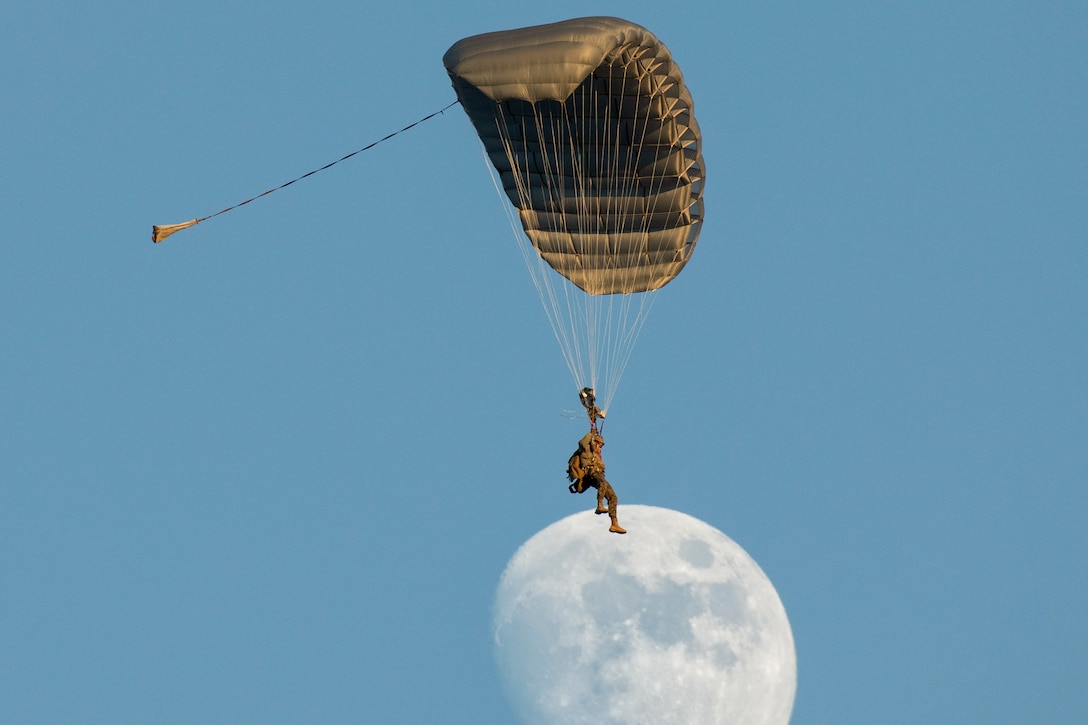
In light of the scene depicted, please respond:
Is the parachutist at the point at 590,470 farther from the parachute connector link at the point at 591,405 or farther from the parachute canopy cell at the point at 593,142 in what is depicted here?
the parachute canopy cell at the point at 593,142

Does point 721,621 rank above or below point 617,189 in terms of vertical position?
below

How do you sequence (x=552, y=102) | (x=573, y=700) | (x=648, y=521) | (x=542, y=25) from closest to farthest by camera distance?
1. (x=542, y=25)
2. (x=552, y=102)
3. (x=573, y=700)
4. (x=648, y=521)

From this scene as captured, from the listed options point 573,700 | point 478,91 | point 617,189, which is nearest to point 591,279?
point 617,189

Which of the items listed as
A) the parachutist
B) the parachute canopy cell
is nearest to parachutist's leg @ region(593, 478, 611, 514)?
the parachutist

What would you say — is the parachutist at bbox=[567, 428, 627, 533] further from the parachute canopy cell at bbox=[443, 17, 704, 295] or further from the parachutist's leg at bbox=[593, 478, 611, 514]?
the parachute canopy cell at bbox=[443, 17, 704, 295]

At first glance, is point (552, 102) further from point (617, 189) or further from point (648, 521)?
point (648, 521)

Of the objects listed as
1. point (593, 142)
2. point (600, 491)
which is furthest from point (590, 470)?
point (593, 142)

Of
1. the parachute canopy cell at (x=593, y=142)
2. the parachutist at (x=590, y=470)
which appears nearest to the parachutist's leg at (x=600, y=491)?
the parachutist at (x=590, y=470)
